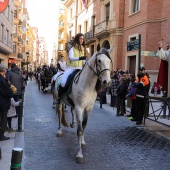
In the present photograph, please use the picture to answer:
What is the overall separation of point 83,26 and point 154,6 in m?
19.5

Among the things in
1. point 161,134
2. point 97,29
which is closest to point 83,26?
point 97,29

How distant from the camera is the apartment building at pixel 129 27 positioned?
19703 millimetres

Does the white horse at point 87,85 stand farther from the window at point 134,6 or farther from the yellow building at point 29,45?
the yellow building at point 29,45

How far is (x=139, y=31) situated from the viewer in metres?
21.3

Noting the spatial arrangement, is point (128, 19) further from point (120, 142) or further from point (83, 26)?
point (120, 142)

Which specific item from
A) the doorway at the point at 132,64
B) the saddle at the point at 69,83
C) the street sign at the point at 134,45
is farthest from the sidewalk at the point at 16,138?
the doorway at the point at 132,64

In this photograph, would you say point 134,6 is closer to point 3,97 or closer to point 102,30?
point 102,30

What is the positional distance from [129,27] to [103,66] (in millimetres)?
19346

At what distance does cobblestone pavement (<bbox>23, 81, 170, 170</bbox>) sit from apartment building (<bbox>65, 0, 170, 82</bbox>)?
216 inches

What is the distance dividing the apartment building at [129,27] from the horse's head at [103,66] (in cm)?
722

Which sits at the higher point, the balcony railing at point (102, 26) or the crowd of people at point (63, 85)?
the balcony railing at point (102, 26)

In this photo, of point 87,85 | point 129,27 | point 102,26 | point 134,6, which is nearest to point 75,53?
point 87,85

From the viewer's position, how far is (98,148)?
585 centimetres

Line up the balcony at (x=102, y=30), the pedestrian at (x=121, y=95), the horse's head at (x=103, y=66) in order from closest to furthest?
the horse's head at (x=103, y=66)
the pedestrian at (x=121, y=95)
the balcony at (x=102, y=30)
